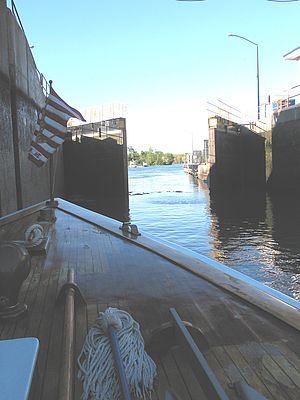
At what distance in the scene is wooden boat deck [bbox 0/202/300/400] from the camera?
77.0 inches

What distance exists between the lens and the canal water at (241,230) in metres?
8.16

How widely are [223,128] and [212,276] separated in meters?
23.2

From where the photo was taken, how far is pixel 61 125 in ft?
22.7

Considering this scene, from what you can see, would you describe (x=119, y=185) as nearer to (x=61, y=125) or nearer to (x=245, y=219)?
(x=245, y=219)

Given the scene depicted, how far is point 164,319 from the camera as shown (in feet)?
8.68

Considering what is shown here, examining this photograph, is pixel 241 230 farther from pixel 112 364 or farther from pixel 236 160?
pixel 236 160

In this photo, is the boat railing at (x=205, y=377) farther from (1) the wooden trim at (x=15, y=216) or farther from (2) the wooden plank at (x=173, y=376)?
(1) the wooden trim at (x=15, y=216)

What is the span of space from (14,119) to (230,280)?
797cm

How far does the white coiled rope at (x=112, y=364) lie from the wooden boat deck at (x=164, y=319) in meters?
0.08

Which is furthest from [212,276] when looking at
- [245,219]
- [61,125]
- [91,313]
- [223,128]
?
[223,128]

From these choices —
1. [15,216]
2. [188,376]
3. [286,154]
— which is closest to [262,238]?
[15,216]

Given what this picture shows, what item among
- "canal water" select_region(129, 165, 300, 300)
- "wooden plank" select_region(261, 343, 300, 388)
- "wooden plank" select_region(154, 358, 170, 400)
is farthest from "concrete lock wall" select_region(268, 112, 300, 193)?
"wooden plank" select_region(154, 358, 170, 400)

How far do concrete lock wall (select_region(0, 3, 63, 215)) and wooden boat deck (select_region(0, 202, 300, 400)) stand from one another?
192 inches

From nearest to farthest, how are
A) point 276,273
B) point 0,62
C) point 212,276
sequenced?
1. point 212,276
2. point 276,273
3. point 0,62
